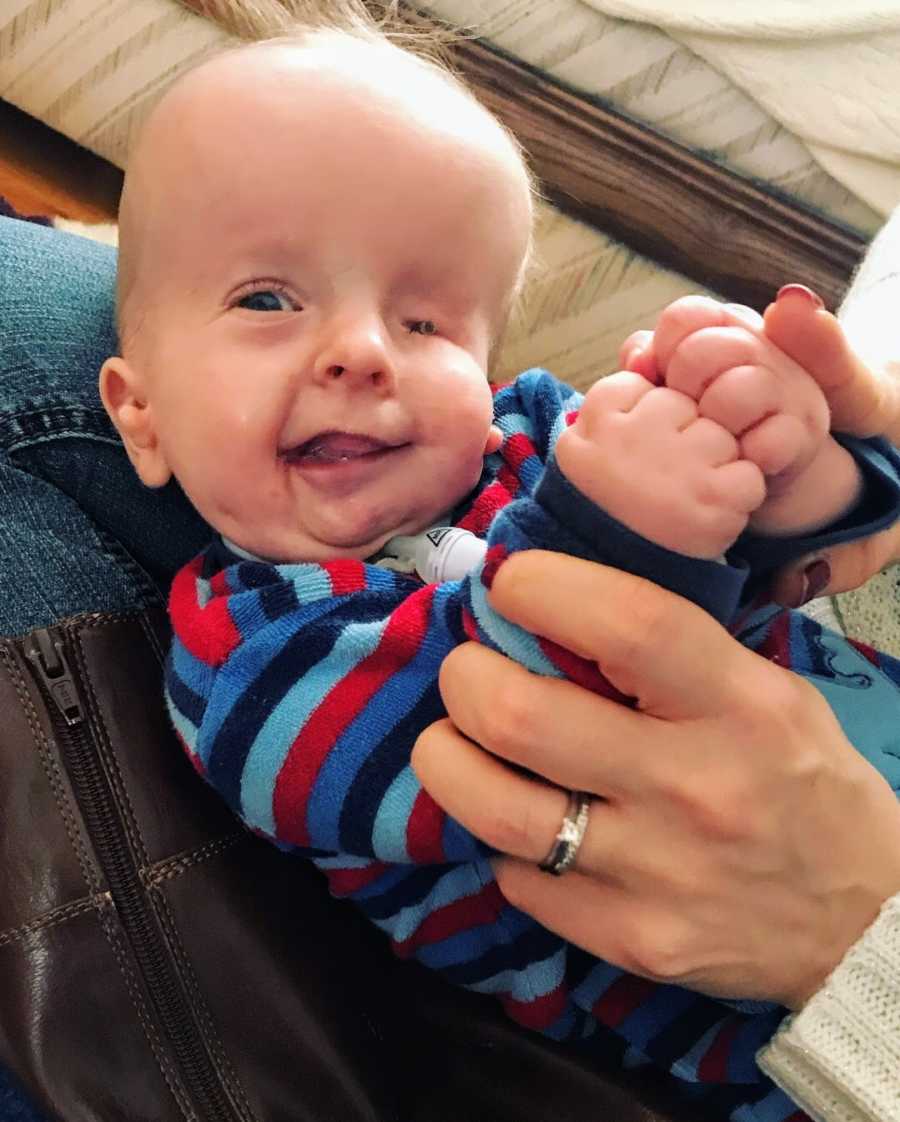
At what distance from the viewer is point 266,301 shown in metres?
0.72

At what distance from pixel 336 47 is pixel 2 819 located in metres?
0.63

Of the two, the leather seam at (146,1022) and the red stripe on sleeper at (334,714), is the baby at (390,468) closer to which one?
the red stripe on sleeper at (334,714)

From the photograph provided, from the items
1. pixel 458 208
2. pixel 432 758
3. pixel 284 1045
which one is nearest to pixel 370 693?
pixel 432 758

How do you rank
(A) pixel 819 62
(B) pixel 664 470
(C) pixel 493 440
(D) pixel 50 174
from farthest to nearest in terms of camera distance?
1. (D) pixel 50 174
2. (A) pixel 819 62
3. (C) pixel 493 440
4. (B) pixel 664 470

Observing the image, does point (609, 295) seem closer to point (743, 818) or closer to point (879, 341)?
point (879, 341)

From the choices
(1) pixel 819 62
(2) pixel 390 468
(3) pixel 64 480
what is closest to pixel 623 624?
(2) pixel 390 468

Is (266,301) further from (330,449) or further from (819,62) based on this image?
(819,62)

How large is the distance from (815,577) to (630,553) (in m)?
0.20

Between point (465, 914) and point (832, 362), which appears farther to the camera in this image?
point (465, 914)

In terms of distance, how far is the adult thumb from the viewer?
637mm

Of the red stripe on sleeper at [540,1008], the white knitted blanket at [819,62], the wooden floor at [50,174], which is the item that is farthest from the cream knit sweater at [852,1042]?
the wooden floor at [50,174]

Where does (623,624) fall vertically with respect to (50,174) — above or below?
above

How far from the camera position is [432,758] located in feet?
1.85

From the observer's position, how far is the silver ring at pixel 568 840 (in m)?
0.55
